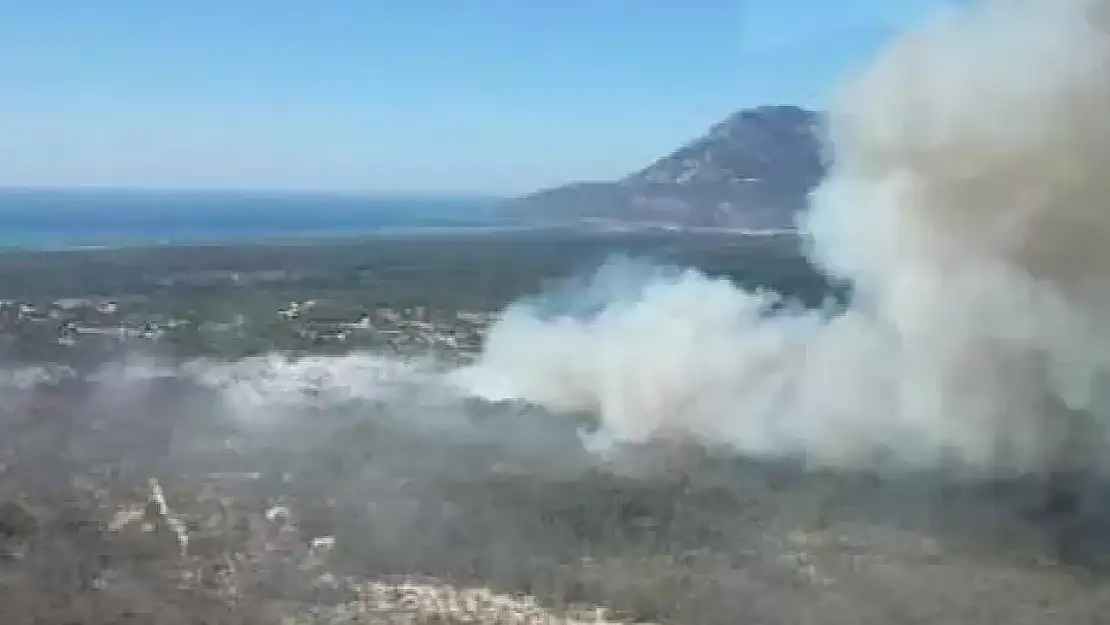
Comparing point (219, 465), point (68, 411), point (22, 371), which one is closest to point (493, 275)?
point (22, 371)

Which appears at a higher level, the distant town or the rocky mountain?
Result: the rocky mountain

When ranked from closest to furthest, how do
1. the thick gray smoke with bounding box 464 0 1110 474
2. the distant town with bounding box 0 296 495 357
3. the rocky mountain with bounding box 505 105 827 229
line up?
1. the thick gray smoke with bounding box 464 0 1110 474
2. the distant town with bounding box 0 296 495 357
3. the rocky mountain with bounding box 505 105 827 229

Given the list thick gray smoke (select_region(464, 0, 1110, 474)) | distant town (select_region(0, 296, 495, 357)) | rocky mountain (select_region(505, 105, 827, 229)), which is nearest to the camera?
thick gray smoke (select_region(464, 0, 1110, 474))

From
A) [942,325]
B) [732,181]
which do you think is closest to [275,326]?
[942,325]

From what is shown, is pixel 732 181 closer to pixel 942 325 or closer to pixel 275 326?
pixel 275 326

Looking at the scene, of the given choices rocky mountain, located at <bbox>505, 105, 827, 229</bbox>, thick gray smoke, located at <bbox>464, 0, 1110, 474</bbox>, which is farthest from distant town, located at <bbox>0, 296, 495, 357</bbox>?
rocky mountain, located at <bbox>505, 105, 827, 229</bbox>

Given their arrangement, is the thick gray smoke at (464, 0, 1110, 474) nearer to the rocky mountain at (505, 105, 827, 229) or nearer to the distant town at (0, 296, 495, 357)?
the distant town at (0, 296, 495, 357)

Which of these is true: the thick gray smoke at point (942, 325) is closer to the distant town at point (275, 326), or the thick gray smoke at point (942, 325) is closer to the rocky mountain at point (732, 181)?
the distant town at point (275, 326)

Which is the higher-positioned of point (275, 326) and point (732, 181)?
point (732, 181)

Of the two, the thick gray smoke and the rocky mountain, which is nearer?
the thick gray smoke
